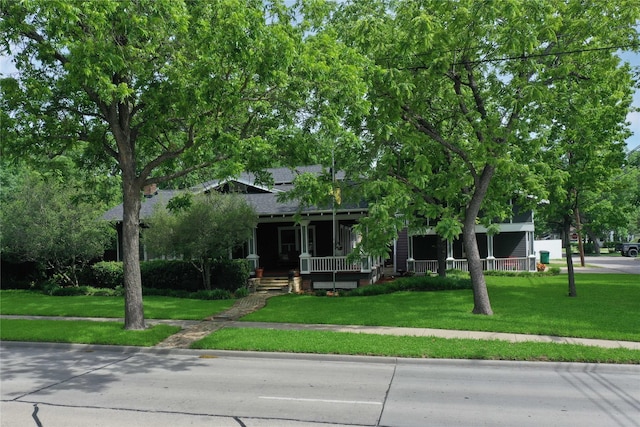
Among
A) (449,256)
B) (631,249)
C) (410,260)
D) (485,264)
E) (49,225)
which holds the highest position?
(49,225)

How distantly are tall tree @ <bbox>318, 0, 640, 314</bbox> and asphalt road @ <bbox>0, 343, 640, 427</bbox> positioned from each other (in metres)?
4.84

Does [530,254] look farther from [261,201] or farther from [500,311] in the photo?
[261,201]

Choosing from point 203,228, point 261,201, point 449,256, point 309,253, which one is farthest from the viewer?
point 449,256

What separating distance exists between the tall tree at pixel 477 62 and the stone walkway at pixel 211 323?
19.9 feet

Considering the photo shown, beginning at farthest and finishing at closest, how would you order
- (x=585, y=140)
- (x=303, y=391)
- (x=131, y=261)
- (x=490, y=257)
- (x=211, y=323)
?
1. (x=490, y=257)
2. (x=585, y=140)
3. (x=211, y=323)
4. (x=131, y=261)
5. (x=303, y=391)

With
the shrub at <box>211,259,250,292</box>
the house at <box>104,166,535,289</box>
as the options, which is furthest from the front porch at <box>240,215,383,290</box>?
the shrub at <box>211,259,250,292</box>

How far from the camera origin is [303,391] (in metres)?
7.66

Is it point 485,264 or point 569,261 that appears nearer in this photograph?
point 569,261

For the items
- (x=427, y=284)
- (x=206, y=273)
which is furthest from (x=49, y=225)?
(x=427, y=284)

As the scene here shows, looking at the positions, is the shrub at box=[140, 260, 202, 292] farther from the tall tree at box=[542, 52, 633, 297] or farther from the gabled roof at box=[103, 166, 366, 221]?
the tall tree at box=[542, 52, 633, 297]

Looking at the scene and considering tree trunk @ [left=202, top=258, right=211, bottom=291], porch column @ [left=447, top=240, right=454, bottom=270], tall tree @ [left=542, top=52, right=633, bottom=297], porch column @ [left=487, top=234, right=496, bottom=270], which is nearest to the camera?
tall tree @ [left=542, top=52, right=633, bottom=297]

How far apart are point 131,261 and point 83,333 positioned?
210cm

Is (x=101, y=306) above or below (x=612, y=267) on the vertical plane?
above

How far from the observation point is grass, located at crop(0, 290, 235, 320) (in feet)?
50.7
